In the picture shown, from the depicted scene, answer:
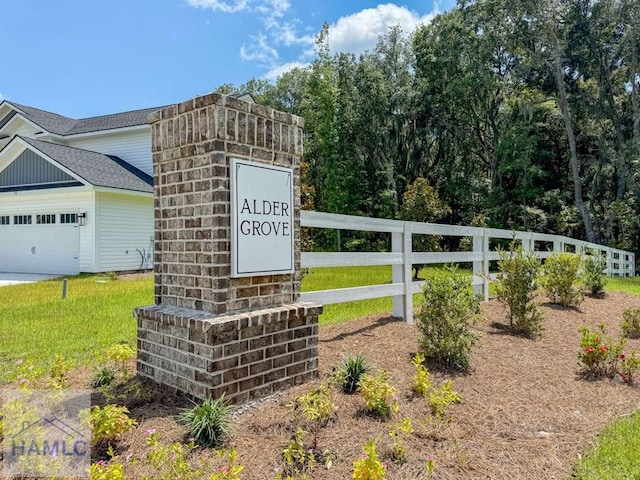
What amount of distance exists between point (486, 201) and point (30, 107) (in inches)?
955

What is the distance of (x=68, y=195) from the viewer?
47.0ft

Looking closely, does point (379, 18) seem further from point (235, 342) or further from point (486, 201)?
point (235, 342)

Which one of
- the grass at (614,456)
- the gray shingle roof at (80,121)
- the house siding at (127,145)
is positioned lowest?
the grass at (614,456)

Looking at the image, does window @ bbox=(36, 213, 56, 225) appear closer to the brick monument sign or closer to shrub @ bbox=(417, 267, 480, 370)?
the brick monument sign

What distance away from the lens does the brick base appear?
2.92m

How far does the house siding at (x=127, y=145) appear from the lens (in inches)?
714

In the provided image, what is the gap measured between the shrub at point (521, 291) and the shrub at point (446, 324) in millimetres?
1626

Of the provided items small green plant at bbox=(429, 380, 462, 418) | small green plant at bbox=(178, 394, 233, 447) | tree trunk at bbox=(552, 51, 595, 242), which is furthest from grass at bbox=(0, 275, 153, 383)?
tree trunk at bbox=(552, 51, 595, 242)

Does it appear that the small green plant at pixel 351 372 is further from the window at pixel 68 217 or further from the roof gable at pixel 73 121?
the roof gable at pixel 73 121

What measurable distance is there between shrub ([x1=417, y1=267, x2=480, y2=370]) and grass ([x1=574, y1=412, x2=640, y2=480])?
123 cm

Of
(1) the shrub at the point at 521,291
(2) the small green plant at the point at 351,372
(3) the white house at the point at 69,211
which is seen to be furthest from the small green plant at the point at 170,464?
(3) the white house at the point at 69,211

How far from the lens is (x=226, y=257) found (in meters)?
3.07

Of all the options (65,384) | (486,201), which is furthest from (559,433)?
(486,201)

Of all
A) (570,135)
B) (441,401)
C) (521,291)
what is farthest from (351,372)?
(570,135)
